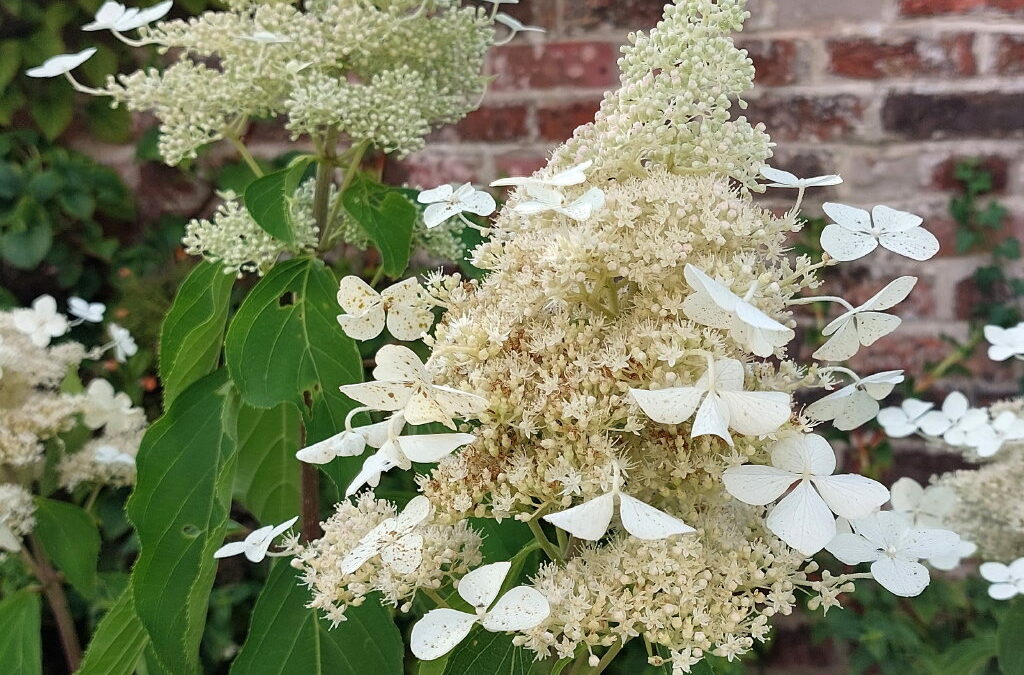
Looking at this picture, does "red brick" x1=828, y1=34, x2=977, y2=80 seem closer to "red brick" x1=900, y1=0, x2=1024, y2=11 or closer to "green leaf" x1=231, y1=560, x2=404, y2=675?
"red brick" x1=900, y1=0, x2=1024, y2=11

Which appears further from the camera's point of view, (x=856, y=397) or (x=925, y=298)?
(x=925, y=298)

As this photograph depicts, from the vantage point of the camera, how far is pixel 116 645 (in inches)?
26.4

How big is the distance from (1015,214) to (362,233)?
3.04ft

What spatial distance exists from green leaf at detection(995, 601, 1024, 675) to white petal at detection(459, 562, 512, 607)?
20.8 inches

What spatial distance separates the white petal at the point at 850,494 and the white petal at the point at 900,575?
A: 0.19 feet

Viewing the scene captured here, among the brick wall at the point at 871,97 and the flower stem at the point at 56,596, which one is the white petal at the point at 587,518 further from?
the brick wall at the point at 871,97

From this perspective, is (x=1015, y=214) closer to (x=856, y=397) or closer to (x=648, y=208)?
(x=856, y=397)

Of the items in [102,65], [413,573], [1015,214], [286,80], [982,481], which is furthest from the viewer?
[102,65]

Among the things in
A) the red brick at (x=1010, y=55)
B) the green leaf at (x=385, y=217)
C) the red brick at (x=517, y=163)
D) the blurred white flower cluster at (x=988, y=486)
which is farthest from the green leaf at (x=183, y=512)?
the red brick at (x=1010, y=55)

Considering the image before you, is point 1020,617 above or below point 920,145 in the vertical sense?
below

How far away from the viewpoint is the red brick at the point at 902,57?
1.13 metres

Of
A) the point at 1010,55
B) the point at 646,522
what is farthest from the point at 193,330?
the point at 1010,55

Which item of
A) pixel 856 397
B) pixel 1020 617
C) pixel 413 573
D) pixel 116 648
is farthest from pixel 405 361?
pixel 1020 617

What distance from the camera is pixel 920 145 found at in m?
1.16
